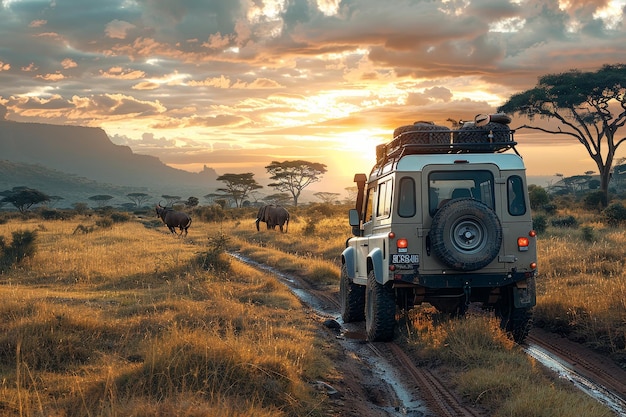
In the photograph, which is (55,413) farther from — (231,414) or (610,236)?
(610,236)

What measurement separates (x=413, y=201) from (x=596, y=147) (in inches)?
1290

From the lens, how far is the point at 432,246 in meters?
8.49

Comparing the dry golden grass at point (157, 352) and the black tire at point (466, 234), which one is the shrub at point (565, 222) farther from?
the black tire at point (466, 234)

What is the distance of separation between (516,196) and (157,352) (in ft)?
18.3

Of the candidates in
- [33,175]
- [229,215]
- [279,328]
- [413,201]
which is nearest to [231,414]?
[279,328]

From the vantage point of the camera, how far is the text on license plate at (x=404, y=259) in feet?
28.3

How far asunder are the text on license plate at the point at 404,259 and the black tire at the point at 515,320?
1708 mm

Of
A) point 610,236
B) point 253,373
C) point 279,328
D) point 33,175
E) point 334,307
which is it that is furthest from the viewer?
point 33,175

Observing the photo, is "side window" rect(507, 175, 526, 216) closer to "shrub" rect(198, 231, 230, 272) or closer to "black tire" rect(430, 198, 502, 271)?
"black tire" rect(430, 198, 502, 271)

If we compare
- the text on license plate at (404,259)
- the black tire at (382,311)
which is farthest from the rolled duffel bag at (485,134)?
the black tire at (382,311)

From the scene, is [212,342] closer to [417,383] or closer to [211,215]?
[417,383]

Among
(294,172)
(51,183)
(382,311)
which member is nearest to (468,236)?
(382,311)

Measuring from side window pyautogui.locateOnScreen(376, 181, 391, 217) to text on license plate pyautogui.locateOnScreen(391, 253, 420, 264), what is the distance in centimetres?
78

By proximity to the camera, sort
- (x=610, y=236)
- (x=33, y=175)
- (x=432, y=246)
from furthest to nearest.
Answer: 1. (x=33, y=175)
2. (x=610, y=236)
3. (x=432, y=246)
